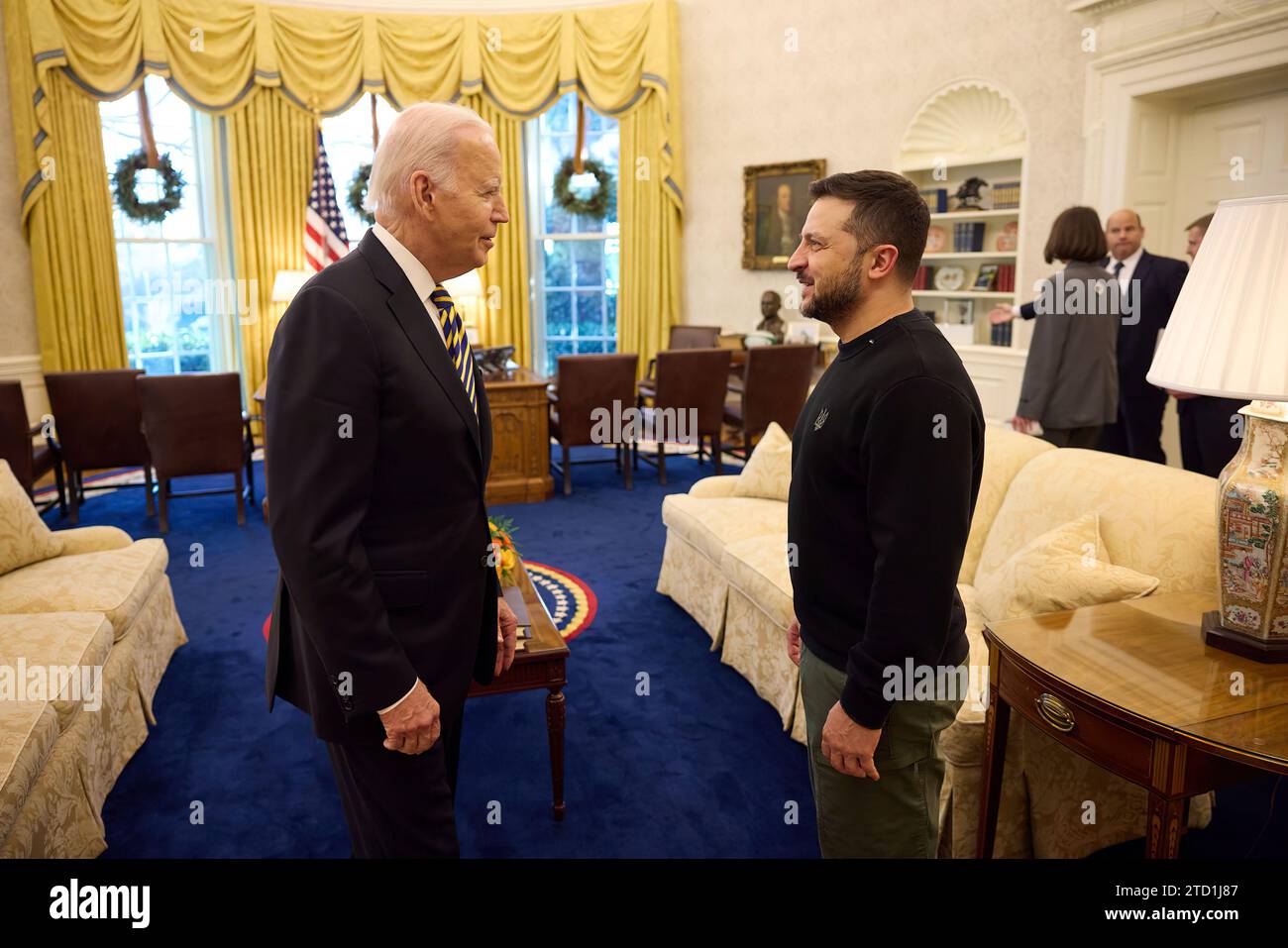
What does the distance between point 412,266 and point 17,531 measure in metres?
2.49

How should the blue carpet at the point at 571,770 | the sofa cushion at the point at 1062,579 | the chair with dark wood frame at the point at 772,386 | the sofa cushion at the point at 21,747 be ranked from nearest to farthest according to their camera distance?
the sofa cushion at the point at 21,747
the sofa cushion at the point at 1062,579
the blue carpet at the point at 571,770
the chair with dark wood frame at the point at 772,386

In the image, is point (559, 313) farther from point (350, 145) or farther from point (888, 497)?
point (888, 497)

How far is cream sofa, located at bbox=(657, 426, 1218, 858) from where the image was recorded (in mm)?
2145

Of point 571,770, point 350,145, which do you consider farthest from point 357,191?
point 571,770

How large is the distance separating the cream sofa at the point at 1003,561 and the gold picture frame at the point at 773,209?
4.63 m

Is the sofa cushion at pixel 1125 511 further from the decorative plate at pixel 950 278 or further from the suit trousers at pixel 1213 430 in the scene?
the decorative plate at pixel 950 278

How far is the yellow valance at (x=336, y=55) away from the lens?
6.51 meters

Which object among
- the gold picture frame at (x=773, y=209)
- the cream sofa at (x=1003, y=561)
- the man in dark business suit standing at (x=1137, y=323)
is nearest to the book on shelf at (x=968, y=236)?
the gold picture frame at (x=773, y=209)

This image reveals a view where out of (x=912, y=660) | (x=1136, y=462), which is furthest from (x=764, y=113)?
(x=912, y=660)

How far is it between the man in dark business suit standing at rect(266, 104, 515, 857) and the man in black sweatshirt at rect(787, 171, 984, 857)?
548 mm

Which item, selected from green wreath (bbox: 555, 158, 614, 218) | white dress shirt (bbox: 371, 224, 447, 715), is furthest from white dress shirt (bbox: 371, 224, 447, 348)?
green wreath (bbox: 555, 158, 614, 218)

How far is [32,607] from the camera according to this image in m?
2.82

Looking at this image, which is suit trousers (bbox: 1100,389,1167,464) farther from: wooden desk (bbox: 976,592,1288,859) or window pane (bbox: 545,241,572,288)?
window pane (bbox: 545,241,572,288)

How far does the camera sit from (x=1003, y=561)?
2.75 meters
